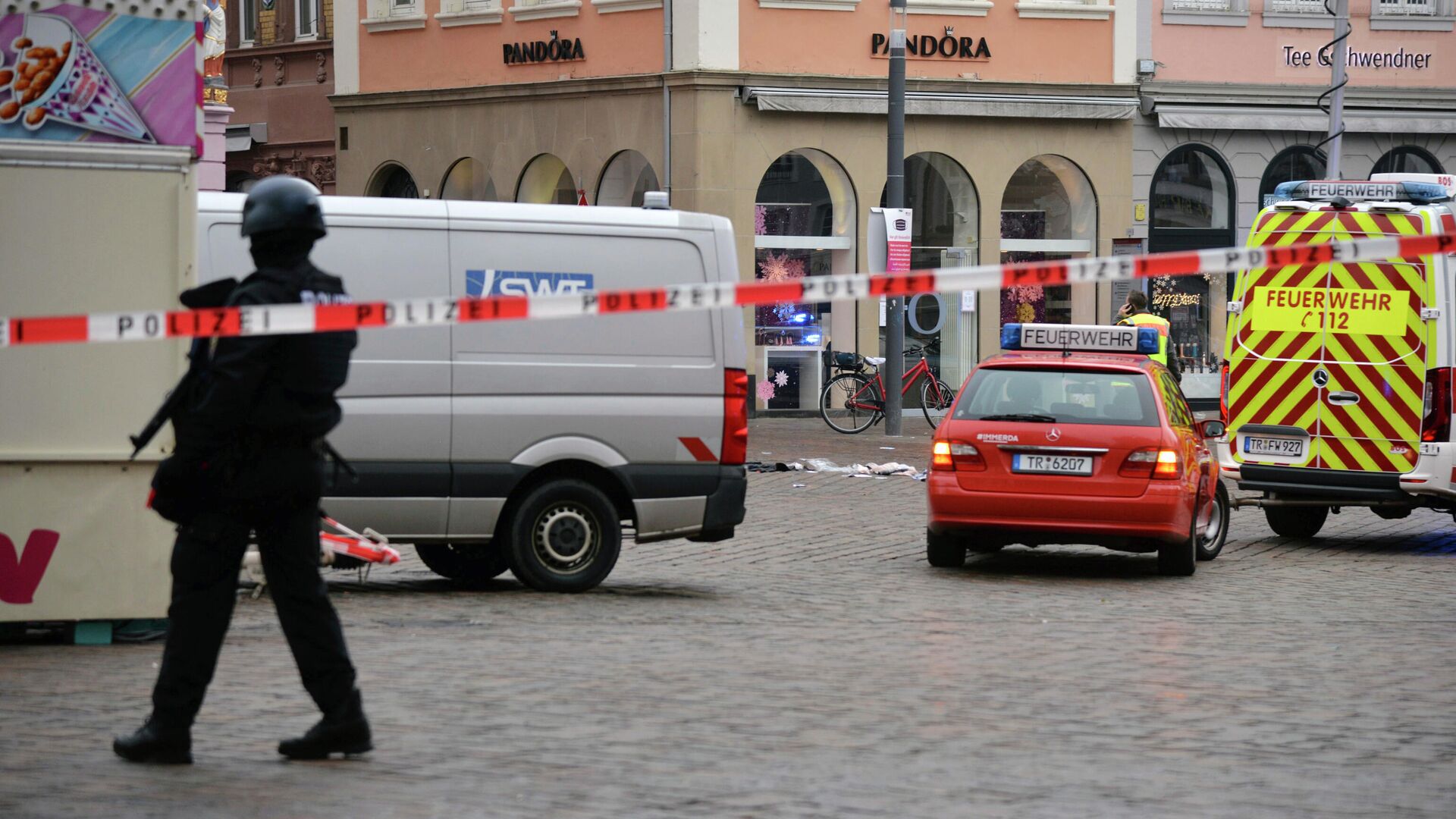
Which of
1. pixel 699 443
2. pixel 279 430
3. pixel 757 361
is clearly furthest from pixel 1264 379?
pixel 757 361

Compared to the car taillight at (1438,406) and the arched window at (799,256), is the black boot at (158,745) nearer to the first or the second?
the car taillight at (1438,406)

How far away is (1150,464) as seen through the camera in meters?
12.9

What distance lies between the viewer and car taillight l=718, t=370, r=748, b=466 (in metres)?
11.5

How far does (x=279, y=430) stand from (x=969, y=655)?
416cm

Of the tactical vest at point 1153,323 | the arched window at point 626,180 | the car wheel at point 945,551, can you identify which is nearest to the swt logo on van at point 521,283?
the car wheel at point 945,551

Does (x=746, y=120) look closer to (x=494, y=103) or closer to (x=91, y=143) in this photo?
(x=494, y=103)

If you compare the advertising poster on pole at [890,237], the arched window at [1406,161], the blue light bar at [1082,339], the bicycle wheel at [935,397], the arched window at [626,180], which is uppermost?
the arched window at [1406,161]

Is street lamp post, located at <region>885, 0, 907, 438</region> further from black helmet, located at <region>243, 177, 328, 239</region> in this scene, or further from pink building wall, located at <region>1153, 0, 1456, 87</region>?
black helmet, located at <region>243, 177, 328, 239</region>

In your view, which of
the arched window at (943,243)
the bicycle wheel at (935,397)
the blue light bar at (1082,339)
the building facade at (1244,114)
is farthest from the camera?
the building facade at (1244,114)

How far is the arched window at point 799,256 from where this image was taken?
100 ft

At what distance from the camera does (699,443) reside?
37.8 ft

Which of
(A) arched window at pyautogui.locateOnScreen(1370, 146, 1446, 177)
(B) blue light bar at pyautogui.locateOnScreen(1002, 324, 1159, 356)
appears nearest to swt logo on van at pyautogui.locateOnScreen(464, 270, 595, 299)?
(B) blue light bar at pyautogui.locateOnScreen(1002, 324, 1159, 356)

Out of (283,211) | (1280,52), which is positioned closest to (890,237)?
(1280,52)

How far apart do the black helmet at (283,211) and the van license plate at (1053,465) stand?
7291 millimetres
